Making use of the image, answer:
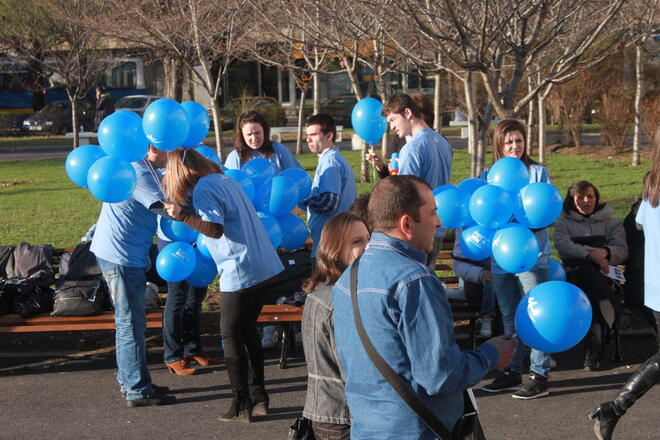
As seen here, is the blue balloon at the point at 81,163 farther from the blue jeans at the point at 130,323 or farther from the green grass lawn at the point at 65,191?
the green grass lawn at the point at 65,191

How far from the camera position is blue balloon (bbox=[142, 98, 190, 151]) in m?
5.03

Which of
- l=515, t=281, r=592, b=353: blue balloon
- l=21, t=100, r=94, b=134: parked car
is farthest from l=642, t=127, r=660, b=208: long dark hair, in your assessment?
l=21, t=100, r=94, b=134: parked car

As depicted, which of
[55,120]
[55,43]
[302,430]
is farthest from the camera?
[55,120]

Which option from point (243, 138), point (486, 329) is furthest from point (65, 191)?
point (486, 329)

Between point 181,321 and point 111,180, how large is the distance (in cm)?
148

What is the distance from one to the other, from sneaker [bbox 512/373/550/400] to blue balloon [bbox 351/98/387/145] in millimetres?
2295

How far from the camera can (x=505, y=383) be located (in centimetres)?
562

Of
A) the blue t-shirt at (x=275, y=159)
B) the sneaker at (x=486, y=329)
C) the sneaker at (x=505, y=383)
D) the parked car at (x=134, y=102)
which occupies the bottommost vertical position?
the sneaker at (x=505, y=383)

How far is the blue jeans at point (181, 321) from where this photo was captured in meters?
5.94

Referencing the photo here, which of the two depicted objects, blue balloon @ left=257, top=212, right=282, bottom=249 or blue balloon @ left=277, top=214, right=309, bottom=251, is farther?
blue balloon @ left=277, top=214, right=309, bottom=251

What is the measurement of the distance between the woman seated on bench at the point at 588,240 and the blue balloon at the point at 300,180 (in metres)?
2.05

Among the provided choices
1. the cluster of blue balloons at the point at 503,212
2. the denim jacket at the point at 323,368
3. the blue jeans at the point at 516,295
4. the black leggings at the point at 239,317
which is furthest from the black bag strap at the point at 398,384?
the blue jeans at the point at 516,295

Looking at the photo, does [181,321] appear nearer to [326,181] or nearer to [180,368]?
[180,368]

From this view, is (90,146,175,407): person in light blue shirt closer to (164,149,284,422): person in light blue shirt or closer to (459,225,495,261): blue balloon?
(164,149,284,422): person in light blue shirt
